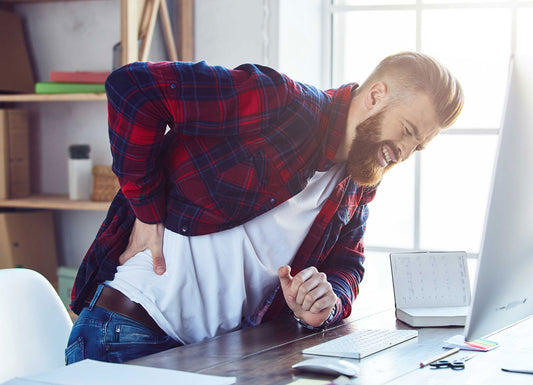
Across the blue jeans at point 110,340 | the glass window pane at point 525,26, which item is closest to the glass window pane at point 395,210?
the glass window pane at point 525,26

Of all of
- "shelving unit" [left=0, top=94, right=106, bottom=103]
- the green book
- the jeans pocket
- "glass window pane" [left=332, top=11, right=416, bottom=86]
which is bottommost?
the jeans pocket

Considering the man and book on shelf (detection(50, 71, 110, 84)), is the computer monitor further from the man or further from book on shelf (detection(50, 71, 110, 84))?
book on shelf (detection(50, 71, 110, 84))

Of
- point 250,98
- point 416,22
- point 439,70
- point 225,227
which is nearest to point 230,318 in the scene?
point 225,227

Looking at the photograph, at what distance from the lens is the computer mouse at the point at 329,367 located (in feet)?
3.70

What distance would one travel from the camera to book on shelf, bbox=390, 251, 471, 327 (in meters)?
1.70

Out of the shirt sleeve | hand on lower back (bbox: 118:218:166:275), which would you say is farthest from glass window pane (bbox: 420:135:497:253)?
hand on lower back (bbox: 118:218:166:275)

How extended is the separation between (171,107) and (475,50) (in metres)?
1.71

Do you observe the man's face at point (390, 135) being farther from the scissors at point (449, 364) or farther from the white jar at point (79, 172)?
the white jar at point (79, 172)

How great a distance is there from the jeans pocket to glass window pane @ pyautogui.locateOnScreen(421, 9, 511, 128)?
5.91 ft

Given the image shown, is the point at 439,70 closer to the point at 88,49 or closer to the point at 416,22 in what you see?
the point at 416,22

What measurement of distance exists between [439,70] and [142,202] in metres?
0.71

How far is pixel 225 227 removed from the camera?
1479 millimetres

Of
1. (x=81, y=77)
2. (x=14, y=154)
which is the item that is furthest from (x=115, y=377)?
(x=14, y=154)

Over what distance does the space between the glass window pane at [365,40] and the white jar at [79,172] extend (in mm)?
1076
